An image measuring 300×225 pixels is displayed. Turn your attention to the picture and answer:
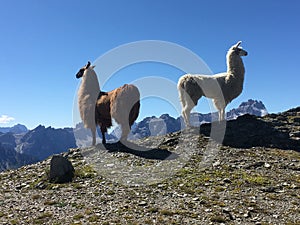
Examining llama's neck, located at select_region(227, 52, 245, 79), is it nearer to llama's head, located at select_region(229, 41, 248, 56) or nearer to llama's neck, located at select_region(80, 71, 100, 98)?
llama's head, located at select_region(229, 41, 248, 56)

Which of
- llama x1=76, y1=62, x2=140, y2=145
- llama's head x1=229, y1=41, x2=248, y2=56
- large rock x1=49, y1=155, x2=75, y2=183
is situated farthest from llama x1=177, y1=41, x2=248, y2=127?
large rock x1=49, y1=155, x2=75, y2=183

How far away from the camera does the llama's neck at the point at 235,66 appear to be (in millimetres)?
22516

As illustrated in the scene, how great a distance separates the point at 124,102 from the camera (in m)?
19.8

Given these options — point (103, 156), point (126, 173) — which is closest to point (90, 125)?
point (103, 156)

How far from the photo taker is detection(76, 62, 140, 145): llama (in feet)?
65.4

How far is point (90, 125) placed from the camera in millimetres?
21609

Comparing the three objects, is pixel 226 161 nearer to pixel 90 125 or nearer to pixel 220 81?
pixel 220 81

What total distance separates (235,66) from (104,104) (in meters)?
11.0

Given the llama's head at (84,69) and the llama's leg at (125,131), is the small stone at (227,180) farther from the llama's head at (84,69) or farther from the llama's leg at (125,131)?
the llama's head at (84,69)

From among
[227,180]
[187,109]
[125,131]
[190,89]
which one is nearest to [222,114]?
[187,109]

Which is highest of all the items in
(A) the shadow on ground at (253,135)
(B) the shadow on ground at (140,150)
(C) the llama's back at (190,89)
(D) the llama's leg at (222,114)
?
(C) the llama's back at (190,89)

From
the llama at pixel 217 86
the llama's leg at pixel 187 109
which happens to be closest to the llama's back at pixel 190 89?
the llama at pixel 217 86

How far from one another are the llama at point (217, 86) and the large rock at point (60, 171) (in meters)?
9.88

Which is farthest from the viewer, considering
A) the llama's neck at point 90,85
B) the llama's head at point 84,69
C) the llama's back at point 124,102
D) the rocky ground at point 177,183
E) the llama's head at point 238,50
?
the llama's head at point 84,69
